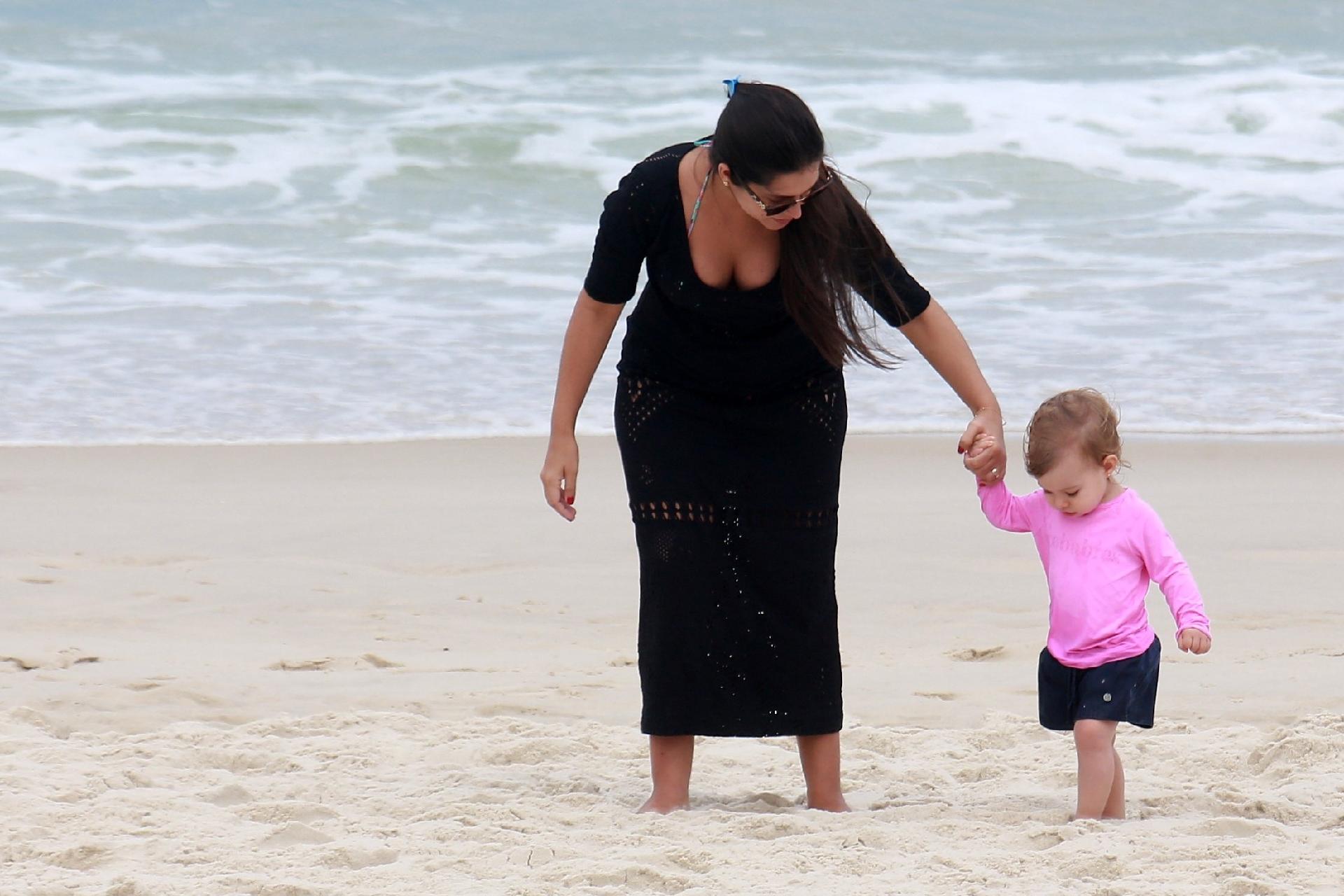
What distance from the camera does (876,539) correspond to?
5.60 meters

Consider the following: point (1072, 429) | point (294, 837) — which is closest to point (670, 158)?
point (1072, 429)

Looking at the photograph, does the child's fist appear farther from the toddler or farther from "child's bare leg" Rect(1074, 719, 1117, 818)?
"child's bare leg" Rect(1074, 719, 1117, 818)

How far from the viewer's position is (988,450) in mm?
2967

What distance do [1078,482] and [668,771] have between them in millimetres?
1007

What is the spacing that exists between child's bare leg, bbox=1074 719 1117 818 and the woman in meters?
0.48

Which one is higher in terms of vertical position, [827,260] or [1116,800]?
[827,260]

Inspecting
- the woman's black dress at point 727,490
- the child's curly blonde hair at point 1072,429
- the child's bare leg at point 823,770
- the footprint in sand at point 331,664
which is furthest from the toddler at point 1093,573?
the footprint in sand at point 331,664

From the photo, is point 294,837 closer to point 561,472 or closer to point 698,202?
point 561,472

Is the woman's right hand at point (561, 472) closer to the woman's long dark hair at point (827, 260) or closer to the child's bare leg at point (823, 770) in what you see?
the woman's long dark hair at point (827, 260)

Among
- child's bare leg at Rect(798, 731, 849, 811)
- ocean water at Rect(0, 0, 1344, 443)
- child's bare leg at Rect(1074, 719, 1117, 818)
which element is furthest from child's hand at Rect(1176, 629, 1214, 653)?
ocean water at Rect(0, 0, 1344, 443)

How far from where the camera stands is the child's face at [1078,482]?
291 cm

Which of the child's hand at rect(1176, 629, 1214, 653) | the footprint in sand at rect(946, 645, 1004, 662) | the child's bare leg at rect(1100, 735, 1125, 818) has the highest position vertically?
the child's hand at rect(1176, 629, 1214, 653)

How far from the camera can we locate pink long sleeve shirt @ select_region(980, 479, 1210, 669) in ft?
9.66

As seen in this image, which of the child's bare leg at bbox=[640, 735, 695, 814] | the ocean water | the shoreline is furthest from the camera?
the ocean water
